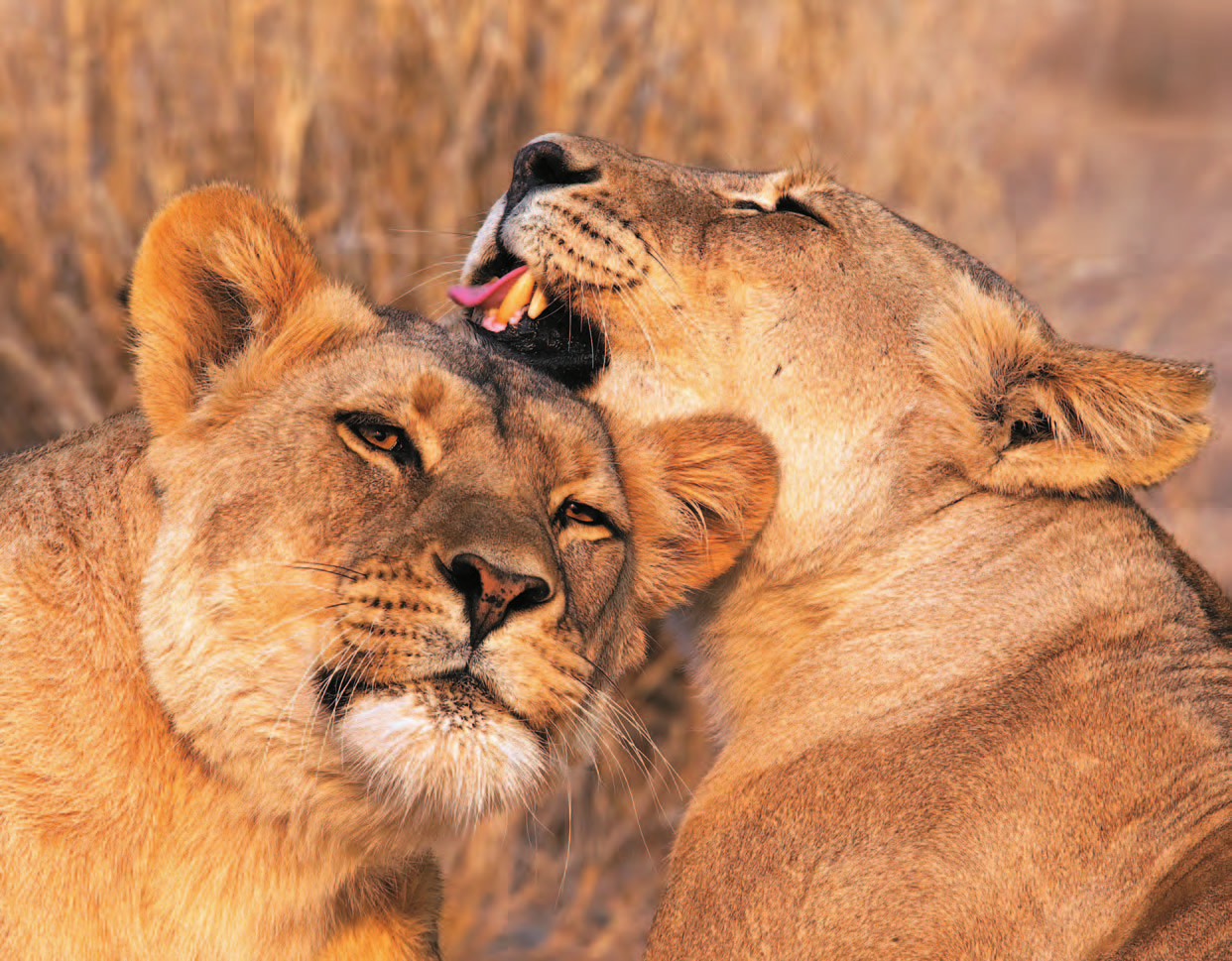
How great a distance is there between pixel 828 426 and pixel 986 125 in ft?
15.1

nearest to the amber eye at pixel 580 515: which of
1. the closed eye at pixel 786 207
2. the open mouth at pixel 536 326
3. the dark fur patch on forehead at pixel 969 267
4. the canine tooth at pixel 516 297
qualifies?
the open mouth at pixel 536 326

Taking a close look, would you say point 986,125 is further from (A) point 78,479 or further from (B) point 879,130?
(A) point 78,479

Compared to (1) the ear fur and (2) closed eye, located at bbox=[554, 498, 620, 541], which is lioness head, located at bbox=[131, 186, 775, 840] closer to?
(2) closed eye, located at bbox=[554, 498, 620, 541]

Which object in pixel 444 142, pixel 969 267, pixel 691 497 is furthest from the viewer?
pixel 444 142

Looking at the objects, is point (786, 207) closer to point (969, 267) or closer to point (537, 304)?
point (969, 267)

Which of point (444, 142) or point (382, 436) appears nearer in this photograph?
point (382, 436)

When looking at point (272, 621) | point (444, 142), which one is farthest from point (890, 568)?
point (444, 142)

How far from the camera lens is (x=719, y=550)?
10.2ft

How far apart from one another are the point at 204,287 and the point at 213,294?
1.1 inches

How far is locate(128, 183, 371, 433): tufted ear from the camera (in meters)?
2.66

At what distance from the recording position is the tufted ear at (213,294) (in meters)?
2.66

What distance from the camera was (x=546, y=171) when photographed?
10.9 ft

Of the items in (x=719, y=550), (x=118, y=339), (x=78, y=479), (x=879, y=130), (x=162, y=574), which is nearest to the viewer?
(x=162, y=574)

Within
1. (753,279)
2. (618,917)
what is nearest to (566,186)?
(753,279)
